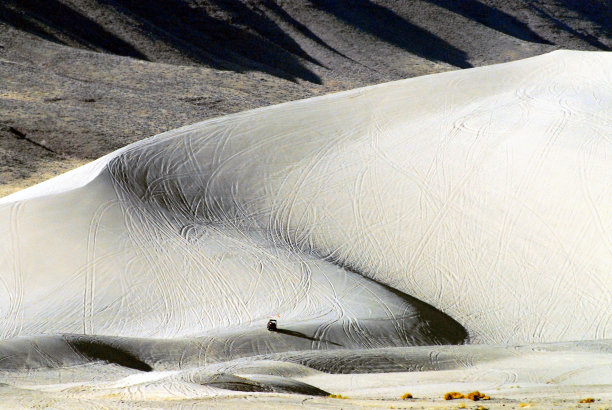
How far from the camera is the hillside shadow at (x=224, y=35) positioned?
50375 mm

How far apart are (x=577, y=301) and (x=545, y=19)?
5526 centimetres

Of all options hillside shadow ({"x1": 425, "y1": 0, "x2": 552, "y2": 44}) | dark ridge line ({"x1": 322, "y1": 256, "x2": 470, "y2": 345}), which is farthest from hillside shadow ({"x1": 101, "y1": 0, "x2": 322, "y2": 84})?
dark ridge line ({"x1": 322, "y1": 256, "x2": 470, "y2": 345})

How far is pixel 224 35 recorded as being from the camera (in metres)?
54.9

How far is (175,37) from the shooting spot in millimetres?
51375

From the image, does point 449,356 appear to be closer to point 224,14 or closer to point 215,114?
point 215,114

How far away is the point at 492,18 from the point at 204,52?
25421mm

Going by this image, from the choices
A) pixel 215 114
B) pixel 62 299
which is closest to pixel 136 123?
pixel 215 114

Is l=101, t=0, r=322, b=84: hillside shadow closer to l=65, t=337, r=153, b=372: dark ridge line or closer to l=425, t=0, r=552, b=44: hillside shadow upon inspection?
l=425, t=0, r=552, b=44: hillside shadow

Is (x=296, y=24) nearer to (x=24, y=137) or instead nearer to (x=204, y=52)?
(x=204, y=52)

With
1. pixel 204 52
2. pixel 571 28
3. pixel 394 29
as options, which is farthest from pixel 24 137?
pixel 571 28

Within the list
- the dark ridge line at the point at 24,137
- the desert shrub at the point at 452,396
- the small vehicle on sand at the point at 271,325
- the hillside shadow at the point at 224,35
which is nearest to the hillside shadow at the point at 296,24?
the hillside shadow at the point at 224,35

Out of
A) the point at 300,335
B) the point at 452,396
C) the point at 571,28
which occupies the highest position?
the point at 571,28

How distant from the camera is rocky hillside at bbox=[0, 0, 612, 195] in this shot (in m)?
34.4

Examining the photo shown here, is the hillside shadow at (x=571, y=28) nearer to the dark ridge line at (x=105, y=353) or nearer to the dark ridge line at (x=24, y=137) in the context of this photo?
the dark ridge line at (x=24, y=137)
